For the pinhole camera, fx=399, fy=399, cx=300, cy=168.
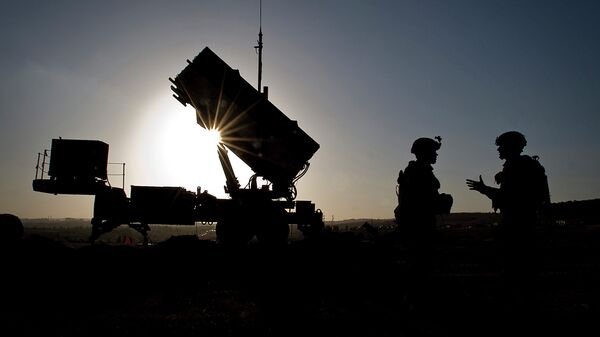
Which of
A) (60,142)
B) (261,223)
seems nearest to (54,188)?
(60,142)

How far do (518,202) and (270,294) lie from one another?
382cm

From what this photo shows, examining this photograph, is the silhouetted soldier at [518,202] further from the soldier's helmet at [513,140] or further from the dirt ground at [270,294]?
the dirt ground at [270,294]

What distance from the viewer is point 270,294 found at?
6.34 m

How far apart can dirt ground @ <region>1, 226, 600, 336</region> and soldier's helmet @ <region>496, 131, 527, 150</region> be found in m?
1.15

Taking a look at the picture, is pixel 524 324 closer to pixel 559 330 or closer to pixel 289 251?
pixel 559 330

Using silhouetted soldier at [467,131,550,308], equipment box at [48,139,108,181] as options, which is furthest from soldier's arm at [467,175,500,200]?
equipment box at [48,139,108,181]

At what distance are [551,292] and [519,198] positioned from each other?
3078 millimetres

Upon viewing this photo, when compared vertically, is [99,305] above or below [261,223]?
below

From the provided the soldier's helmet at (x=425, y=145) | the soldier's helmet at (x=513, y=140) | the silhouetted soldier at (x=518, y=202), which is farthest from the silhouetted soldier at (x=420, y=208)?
the soldier's helmet at (x=513, y=140)

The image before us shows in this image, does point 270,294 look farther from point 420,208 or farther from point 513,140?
point 513,140

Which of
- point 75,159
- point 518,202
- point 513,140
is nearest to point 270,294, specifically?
point 518,202

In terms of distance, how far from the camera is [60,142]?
11117mm

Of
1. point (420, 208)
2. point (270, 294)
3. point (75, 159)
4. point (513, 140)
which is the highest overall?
point (75, 159)

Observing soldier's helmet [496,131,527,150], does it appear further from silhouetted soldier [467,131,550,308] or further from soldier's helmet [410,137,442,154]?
soldier's helmet [410,137,442,154]
